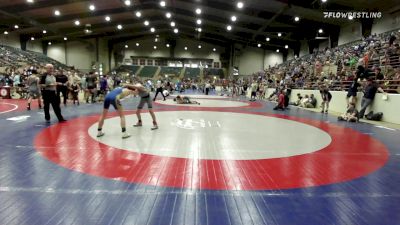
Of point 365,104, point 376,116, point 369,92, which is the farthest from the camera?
point 365,104

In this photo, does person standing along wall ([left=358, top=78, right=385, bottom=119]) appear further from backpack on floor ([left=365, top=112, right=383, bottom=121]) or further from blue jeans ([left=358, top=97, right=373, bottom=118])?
backpack on floor ([left=365, top=112, right=383, bottom=121])

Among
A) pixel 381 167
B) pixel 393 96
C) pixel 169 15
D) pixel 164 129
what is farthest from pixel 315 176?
pixel 169 15

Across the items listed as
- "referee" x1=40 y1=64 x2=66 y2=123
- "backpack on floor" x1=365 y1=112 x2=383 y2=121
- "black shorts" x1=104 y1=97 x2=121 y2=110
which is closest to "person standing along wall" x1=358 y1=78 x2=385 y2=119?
"backpack on floor" x1=365 y1=112 x2=383 y2=121

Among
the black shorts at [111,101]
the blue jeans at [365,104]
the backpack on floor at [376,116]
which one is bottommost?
the backpack on floor at [376,116]

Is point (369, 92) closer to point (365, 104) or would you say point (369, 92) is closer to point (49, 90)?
point (365, 104)

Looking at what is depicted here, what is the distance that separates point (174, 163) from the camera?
170 inches

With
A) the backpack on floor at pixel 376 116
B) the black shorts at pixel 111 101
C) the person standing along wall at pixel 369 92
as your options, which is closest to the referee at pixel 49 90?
the black shorts at pixel 111 101

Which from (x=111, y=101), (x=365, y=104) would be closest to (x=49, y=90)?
(x=111, y=101)

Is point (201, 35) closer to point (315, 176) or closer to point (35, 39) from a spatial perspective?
point (35, 39)

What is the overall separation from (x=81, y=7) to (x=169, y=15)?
10059 mm

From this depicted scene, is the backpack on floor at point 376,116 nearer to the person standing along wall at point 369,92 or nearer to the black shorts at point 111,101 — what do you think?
the person standing along wall at point 369,92

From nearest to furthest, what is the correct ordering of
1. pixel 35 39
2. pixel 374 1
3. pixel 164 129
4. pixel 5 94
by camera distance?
pixel 164 129
pixel 5 94
pixel 374 1
pixel 35 39

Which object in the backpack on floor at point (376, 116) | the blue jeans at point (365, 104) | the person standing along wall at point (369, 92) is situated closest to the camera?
the backpack on floor at point (376, 116)

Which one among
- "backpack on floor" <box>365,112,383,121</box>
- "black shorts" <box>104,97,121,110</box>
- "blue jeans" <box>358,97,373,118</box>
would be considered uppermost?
"black shorts" <box>104,97,121,110</box>
